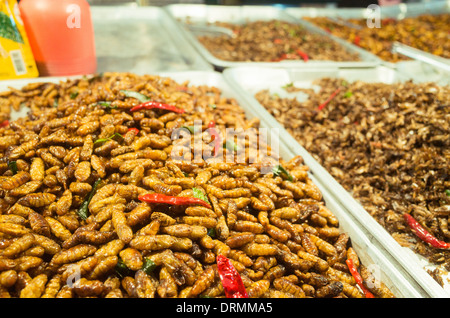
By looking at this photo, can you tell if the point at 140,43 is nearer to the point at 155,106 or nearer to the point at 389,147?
the point at 155,106

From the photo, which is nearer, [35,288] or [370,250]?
[35,288]

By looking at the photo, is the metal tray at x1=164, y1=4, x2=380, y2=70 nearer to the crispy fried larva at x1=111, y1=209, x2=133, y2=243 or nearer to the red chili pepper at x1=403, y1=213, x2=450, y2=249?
the red chili pepper at x1=403, y1=213, x2=450, y2=249

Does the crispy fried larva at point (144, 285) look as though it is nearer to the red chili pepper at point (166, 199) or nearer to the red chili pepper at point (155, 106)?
the red chili pepper at point (166, 199)

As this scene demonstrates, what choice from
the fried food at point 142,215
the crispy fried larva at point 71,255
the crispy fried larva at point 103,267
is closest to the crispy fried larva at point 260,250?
the fried food at point 142,215

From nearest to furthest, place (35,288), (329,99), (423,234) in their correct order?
(35,288)
(423,234)
(329,99)

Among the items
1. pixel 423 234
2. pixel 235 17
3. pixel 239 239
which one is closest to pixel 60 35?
pixel 239 239

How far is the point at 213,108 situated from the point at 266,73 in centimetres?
145

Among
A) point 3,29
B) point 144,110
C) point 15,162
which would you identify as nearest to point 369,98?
point 144,110

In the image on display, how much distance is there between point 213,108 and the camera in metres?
3.24

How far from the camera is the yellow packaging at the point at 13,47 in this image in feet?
9.62

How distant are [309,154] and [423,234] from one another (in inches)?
41.5

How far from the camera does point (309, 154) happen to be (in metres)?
2.87

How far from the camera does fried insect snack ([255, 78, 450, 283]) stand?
8.07 feet

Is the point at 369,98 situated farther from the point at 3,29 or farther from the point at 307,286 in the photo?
the point at 3,29
